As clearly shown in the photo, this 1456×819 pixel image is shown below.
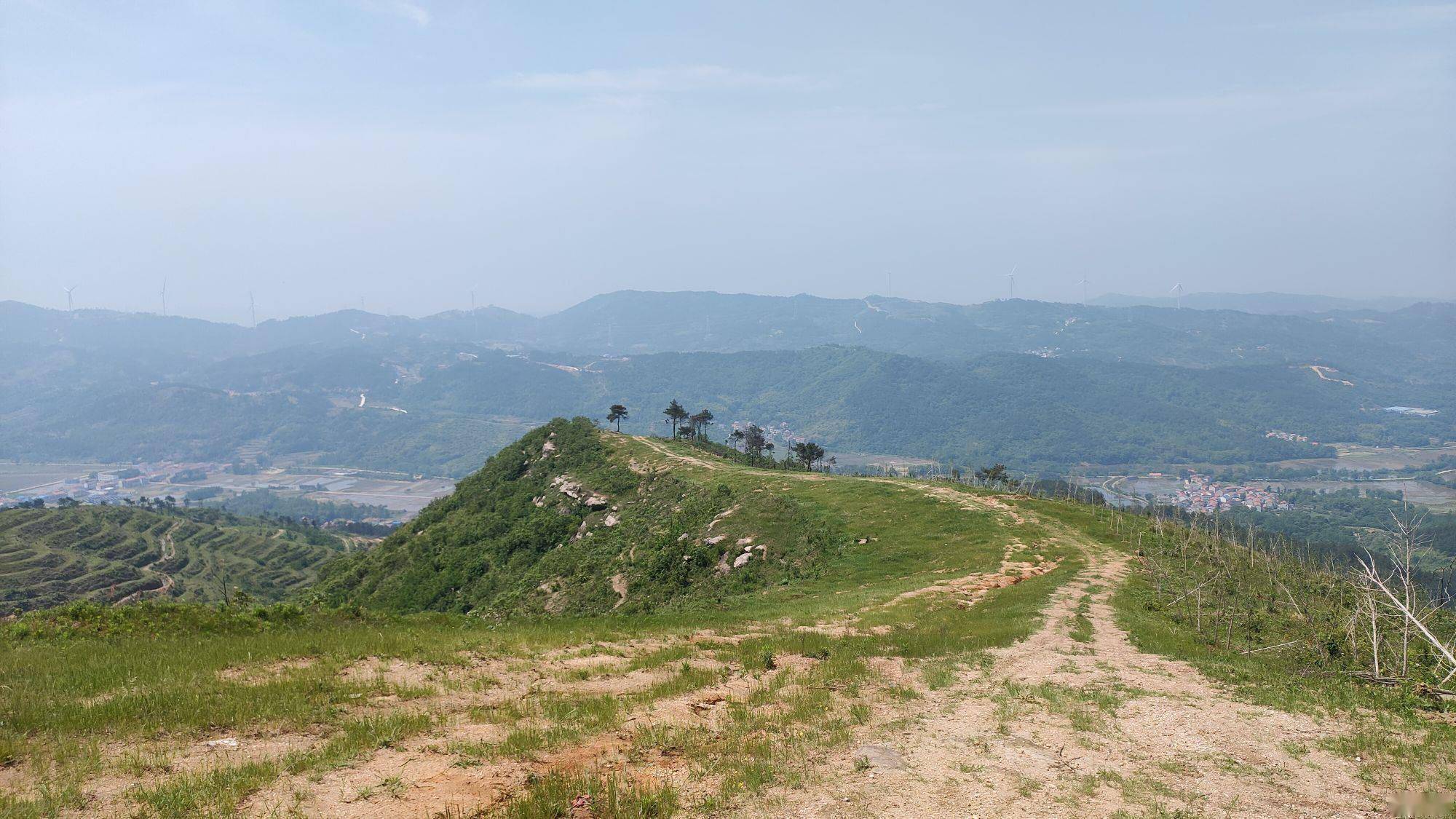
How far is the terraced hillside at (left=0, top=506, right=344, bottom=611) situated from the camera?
118 m

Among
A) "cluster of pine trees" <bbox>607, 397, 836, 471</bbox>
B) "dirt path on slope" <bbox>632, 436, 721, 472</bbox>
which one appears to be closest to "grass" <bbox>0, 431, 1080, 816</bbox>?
"dirt path on slope" <bbox>632, 436, 721, 472</bbox>

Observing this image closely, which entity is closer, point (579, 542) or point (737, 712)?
point (737, 712)

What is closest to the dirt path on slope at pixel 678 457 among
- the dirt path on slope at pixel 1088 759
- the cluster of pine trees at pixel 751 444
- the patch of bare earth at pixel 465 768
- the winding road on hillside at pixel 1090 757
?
the cluster of pine trees at pixel 751 444

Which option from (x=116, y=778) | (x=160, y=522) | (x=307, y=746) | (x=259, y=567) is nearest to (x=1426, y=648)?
(x=307, y=746)

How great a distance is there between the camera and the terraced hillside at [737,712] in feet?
33.1

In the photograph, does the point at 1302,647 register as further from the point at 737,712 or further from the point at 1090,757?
the point at 737,712

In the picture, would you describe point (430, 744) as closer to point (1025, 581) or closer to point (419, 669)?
point (419, 669)

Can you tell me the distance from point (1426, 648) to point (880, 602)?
18030 mm

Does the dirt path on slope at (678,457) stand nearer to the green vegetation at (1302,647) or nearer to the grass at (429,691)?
the green vegetation at (1302,647)

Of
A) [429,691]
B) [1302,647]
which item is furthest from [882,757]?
[1302,647]

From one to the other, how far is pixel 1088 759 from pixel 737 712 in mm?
6737

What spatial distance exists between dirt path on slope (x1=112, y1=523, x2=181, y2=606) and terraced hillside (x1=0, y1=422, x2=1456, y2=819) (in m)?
117

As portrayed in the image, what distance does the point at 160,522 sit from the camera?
6506 inches

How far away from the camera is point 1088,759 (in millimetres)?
12242
